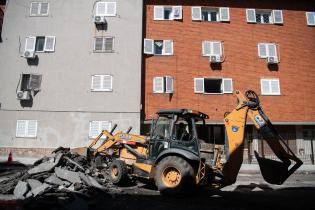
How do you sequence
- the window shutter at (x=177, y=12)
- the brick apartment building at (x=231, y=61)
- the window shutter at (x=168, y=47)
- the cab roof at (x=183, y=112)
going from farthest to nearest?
the window shutter at (x=177, y=12), the window shutter at (x=168, y=47), the brick apartment building at (x=231, y=61), the cab roof at (x=183, y=112)

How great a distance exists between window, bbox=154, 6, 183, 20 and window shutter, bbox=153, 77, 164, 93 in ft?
16.2

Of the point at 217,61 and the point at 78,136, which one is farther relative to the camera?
the point at 217,61

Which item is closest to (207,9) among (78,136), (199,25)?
(199,25)

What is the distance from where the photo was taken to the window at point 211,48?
21703 mm

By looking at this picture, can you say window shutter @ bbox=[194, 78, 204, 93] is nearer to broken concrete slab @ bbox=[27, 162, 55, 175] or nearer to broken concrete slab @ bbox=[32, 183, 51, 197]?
broken concrete slab @ bbox=[27, 162, 55, 175]

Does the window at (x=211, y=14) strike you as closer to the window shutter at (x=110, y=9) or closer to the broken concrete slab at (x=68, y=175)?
the window shutter at (x=110, y=9)

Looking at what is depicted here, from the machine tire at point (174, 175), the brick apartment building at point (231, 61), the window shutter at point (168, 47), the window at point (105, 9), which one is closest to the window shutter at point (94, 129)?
the brick apartment building at point (231, 61)

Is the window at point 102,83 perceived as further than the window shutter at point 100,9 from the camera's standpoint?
No

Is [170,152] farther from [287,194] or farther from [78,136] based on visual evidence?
[78,136]

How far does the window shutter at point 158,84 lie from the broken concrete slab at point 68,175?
12186 millimetres

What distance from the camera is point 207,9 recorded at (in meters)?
23.0

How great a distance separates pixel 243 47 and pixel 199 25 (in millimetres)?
3739

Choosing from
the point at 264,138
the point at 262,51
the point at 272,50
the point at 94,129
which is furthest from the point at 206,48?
the point at 264,138

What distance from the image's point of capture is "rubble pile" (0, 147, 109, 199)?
26.6 ft
